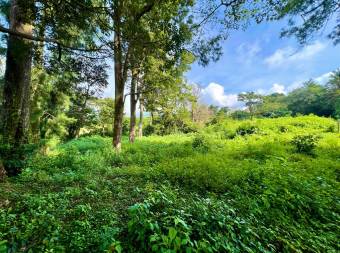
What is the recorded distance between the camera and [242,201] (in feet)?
10.3

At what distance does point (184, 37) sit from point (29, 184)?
187 inches

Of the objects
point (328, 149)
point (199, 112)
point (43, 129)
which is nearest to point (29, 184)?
point (328, 149)

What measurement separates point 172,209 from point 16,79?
4345 mm

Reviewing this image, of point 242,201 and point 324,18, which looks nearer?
Answer: point 242,201

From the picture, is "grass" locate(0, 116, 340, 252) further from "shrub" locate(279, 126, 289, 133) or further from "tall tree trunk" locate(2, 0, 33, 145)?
"shrub" locate(279, 126, 289, 133)

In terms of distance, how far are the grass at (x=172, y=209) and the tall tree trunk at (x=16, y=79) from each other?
30.9 inches

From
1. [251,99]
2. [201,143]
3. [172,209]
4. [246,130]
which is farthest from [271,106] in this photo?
[172,209]

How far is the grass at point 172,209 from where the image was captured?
1.96 m

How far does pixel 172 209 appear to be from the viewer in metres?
2.34

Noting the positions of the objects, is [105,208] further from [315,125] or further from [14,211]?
[315,125]

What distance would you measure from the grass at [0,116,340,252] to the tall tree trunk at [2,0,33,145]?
786mm

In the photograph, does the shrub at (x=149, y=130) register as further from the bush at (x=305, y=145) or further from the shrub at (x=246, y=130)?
the bush at (x=305, y=145)

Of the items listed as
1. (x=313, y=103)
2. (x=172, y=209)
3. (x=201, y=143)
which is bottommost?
(x=172, y=209)

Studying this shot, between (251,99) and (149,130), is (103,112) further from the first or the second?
(251,99)
